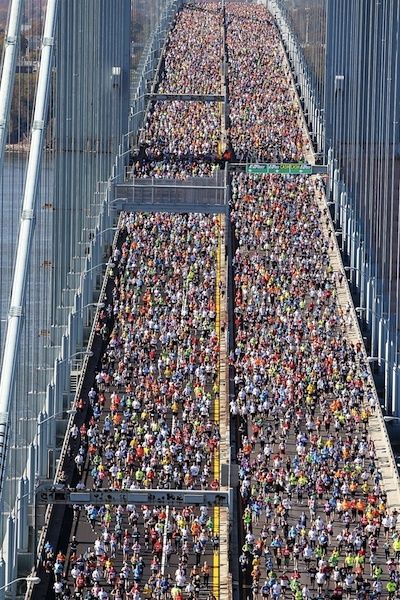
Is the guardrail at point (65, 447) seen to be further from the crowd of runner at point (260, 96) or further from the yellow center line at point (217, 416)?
the crowd of runner at point (260, 96)

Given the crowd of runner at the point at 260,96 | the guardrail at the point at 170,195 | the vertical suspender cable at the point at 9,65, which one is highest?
the vertical suspender cable at the point at 9,65

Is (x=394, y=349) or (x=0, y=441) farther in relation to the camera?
(x=394, y=349)

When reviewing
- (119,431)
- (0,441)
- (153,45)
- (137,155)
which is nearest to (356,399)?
(119,431)

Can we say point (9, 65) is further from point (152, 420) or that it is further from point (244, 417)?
point (244, 417)

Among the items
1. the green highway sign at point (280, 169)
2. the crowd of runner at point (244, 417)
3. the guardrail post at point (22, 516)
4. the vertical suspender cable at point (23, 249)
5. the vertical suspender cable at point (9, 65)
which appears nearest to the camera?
the vertical suspender cable at point (23, 249)

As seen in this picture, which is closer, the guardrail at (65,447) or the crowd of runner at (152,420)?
the crowd of runner at (152,420)

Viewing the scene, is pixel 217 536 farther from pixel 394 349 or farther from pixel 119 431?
pixel 394 349

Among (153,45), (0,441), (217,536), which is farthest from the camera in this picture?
(153,45)

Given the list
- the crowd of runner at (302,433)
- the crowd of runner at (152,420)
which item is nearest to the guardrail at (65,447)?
the crowd of runner at (152,420)
